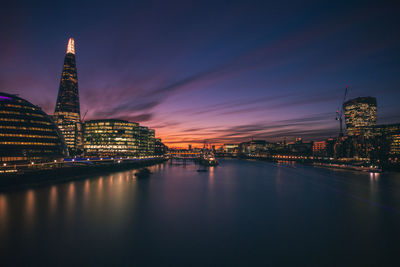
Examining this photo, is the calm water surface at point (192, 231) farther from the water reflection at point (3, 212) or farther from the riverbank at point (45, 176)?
the riverbank at point (45, 176)

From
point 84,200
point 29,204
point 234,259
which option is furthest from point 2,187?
point 234,259

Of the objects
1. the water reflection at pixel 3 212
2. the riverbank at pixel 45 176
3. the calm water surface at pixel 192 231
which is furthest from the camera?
the riverbank at pixel 45 176

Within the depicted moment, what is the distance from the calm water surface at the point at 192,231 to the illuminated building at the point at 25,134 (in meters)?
38.0

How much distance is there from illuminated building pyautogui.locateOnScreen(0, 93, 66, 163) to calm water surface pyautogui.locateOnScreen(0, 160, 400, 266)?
125ft

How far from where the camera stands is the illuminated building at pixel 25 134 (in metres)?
72.3

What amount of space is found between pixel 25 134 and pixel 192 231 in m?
80.7

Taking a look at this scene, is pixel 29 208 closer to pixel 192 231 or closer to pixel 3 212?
pixel 3 212

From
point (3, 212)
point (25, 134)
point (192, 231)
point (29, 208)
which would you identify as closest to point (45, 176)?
point (29, 208)

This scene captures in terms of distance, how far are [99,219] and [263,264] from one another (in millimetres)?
23453

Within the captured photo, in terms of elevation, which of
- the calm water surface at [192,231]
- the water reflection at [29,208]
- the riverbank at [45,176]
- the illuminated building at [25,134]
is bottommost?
the calm water surface at [192,231]

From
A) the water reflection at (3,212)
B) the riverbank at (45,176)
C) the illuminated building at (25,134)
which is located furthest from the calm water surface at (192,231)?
the illuminated building at (25,134)

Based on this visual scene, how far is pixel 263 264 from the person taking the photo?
18.8 metres

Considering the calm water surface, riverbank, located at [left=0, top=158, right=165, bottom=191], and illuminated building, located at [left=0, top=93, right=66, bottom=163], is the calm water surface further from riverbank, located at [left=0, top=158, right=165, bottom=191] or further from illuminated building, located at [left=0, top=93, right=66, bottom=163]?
illuminated building, located at [left=0, top=93, right=66, bottom=163]

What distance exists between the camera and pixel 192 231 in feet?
88.9
